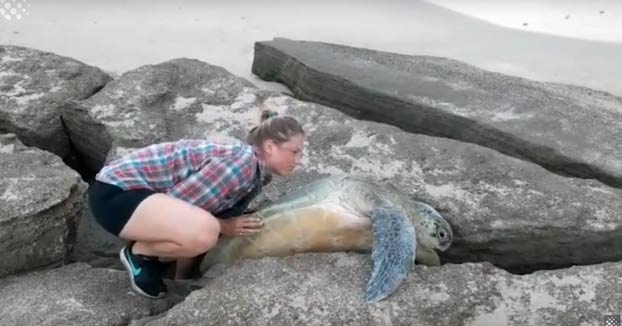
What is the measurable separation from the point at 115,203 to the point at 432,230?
0.88 m

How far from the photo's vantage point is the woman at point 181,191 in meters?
2.11

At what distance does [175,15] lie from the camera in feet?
17.0

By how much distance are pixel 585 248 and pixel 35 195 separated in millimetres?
1611

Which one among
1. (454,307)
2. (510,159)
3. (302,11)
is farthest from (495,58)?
(454,307)

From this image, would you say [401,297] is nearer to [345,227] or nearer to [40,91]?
[345,227]

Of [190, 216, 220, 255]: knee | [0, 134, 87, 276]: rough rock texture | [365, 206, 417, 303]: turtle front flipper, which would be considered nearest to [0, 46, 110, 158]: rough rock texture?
[0, 134, 87, 276]: rough rock texture

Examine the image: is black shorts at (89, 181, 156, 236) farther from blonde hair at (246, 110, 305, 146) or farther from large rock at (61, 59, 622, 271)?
large rock at (61, 59, 622, 271)

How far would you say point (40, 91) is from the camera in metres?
3.32

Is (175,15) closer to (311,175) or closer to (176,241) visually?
(311,175)

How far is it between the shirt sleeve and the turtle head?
0.54 m

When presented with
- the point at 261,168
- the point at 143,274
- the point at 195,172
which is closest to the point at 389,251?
the point at 261,168

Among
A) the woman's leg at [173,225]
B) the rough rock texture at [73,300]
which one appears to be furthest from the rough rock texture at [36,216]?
the woman's leg at [173,225]

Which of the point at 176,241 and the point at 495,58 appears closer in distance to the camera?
the point at 176,241

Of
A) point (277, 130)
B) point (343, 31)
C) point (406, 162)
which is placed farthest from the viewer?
point (343, 31)
